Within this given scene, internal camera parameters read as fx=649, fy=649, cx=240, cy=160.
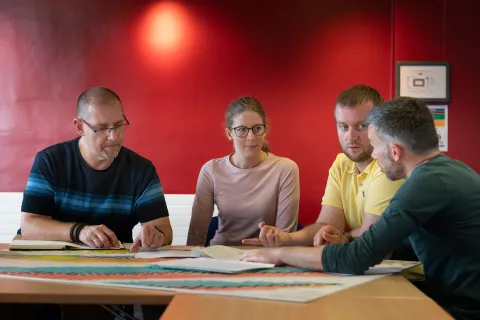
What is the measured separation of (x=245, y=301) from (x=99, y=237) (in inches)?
44.8

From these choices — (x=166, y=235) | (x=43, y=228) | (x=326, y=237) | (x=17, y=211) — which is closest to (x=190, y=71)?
(x=17, y=211)

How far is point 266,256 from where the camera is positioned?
2.24 meters

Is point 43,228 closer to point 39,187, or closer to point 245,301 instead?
point 39,187

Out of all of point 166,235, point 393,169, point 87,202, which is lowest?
point 166,235

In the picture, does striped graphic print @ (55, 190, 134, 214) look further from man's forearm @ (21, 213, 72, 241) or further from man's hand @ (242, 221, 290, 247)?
man's hand @ (242, 221, 290, 247)

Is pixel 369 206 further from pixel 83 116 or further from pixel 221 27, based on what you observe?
pixel 221 27

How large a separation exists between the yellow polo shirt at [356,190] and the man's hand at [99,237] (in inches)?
41.0

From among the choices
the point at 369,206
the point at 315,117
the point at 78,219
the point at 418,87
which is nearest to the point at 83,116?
the point at 78,219

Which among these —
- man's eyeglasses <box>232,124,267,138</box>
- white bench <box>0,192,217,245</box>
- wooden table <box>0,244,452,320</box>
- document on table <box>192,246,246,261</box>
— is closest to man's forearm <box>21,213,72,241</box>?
A: document on table <box>192,246,246,261</box>

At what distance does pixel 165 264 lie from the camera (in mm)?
2182

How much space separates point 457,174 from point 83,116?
184cm

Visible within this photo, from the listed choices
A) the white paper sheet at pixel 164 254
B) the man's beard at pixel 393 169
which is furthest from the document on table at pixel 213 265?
the man's beard at pixel 393 169

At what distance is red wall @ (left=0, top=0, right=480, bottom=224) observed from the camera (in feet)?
16.1

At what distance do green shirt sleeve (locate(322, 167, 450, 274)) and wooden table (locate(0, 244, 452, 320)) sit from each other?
10cm
